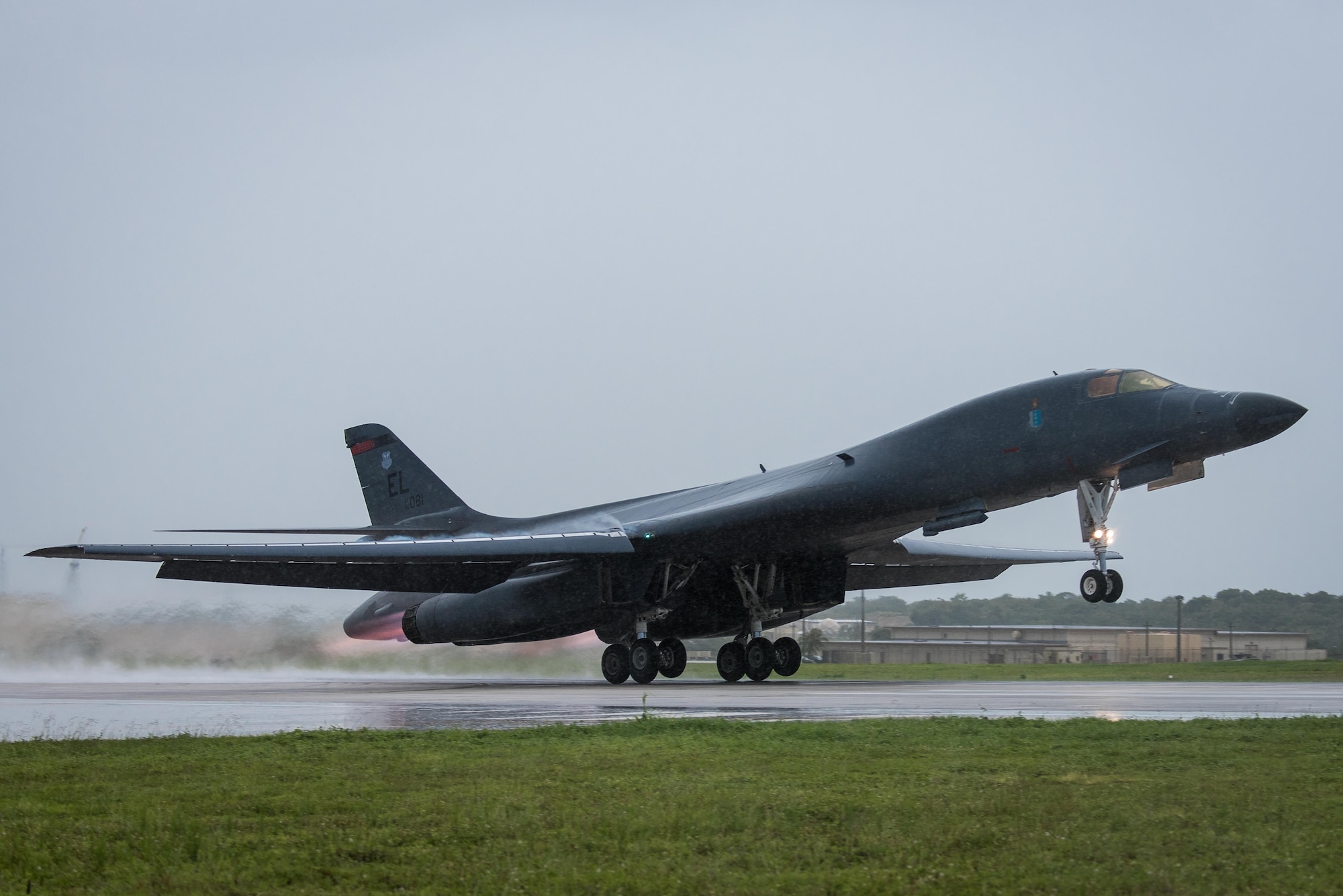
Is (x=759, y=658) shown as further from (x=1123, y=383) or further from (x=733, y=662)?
(x=1123, y=383)

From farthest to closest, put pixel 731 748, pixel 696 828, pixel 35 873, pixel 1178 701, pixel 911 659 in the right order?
Answer: pixel 911 659, pixel 1178 701, pixel 731 748, pixel 696 828, pixel 35 873

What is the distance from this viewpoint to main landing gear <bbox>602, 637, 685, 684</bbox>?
20703mm

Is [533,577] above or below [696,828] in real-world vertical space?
above

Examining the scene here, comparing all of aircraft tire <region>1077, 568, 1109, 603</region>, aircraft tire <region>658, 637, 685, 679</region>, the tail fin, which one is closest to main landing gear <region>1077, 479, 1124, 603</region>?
aircraft tire <region>1077, 568, 1109, 603</region>

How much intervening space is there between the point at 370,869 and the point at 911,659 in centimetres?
5821

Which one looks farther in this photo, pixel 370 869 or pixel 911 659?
pixel 911 659

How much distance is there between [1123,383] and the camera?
16.7 m

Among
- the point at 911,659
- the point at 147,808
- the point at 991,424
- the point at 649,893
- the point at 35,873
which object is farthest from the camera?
the point at 911,659

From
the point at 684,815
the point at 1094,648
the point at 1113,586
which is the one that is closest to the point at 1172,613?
the point at 1094,648

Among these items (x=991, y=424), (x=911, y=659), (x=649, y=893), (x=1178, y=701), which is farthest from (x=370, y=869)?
(x=911, y=659)

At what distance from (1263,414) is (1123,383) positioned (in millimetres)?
1758

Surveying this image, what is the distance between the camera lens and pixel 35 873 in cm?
507

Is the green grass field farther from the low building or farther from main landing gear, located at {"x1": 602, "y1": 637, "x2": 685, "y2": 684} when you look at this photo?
the low building

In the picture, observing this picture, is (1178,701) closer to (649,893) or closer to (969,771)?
(969,771)
